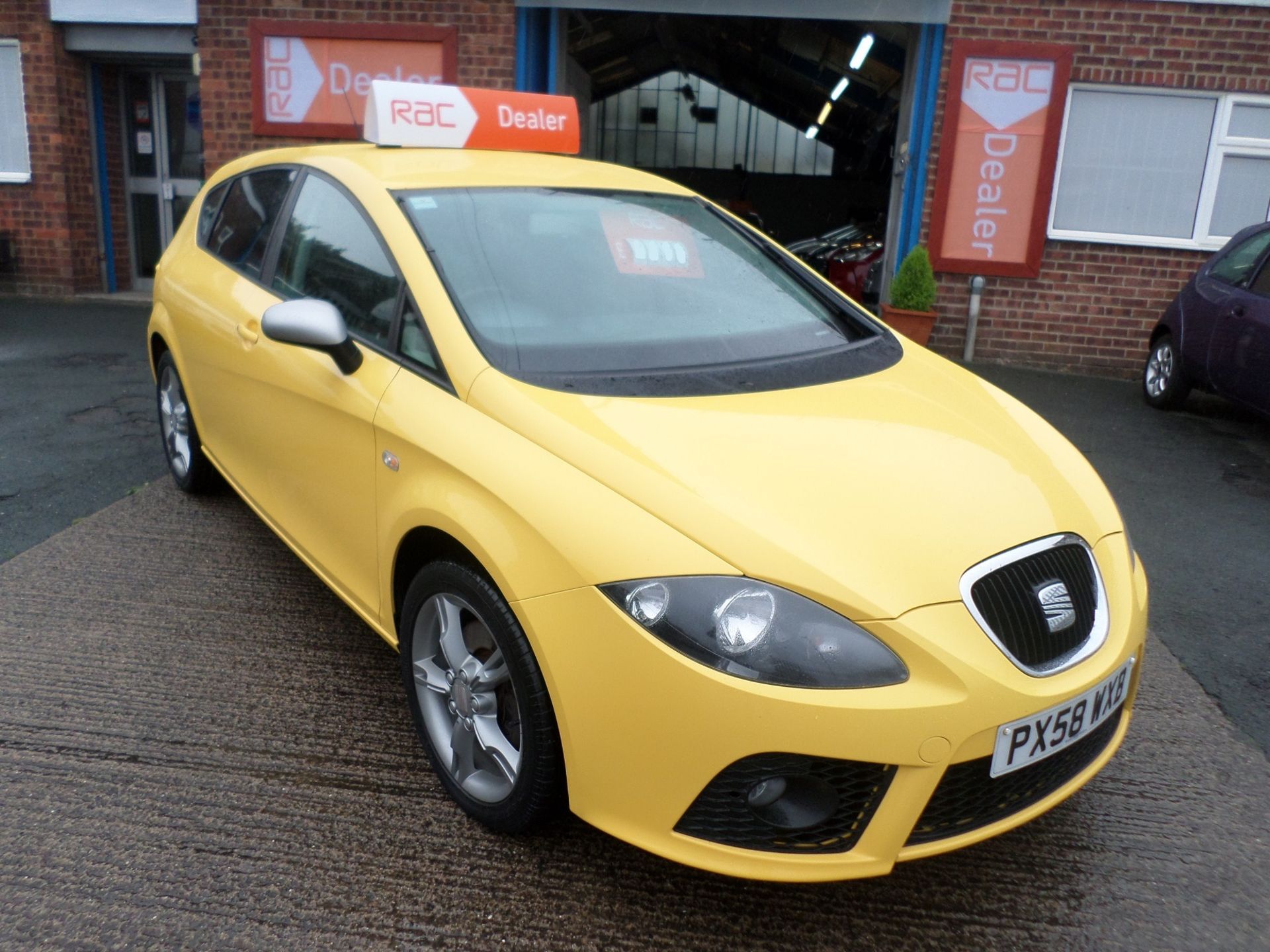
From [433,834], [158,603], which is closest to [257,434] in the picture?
[158,603]

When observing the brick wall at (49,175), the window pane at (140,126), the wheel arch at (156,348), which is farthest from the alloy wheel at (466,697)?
the window pane at (140,126)

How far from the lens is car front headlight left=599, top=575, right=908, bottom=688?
1.96m

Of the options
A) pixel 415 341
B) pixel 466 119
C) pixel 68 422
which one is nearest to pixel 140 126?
pixel 68 422

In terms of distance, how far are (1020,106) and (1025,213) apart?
91 cm

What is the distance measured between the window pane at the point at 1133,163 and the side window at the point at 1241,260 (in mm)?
2262

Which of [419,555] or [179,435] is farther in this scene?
[179,435]

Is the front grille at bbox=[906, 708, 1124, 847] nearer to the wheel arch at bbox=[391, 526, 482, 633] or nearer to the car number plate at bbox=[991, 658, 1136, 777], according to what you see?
the car number plate at bbox=[991, 658, 1136, 777]

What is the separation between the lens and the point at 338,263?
321 cm

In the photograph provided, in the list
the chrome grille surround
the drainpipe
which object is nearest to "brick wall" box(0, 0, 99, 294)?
the drainpipe

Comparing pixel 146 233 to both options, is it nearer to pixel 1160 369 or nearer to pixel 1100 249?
pixel 1100 249

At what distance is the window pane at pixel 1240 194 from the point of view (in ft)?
31.2

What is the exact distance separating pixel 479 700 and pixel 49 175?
11.2m

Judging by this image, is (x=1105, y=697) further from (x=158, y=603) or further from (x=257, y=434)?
(x=158, y=603)

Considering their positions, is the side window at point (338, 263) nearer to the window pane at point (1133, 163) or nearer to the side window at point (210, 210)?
the side window at point (210, 210)
